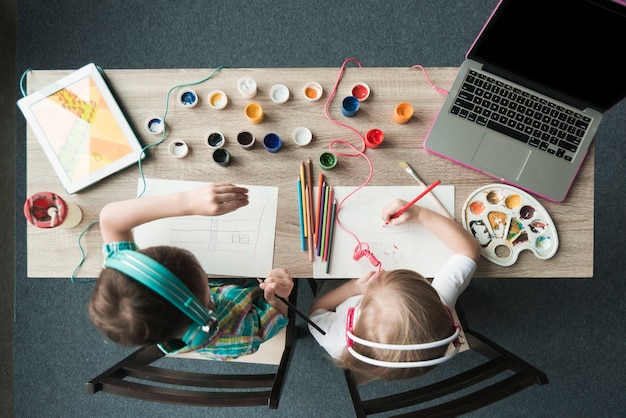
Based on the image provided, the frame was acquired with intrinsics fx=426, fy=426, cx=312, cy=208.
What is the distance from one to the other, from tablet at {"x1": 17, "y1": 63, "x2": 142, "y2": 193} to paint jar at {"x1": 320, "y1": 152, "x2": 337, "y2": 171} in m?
0.44

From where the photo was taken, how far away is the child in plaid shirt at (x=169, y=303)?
2.39 ft

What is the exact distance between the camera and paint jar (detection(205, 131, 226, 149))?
1.02m

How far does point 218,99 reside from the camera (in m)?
1.04

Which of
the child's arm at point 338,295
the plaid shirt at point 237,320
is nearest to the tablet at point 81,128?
the plaid shirt at point 237,320

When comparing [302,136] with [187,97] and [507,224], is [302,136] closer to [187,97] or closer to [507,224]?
[187,97]

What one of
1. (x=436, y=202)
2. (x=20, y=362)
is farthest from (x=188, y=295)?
(x=20, y=362)

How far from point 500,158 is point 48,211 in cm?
105

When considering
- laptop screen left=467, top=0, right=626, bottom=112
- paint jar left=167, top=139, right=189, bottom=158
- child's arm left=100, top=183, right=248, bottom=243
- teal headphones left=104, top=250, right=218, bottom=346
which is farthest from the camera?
paint jar left=167, top=139, right=189, bottom=158

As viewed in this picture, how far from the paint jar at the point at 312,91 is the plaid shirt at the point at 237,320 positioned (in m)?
0.49

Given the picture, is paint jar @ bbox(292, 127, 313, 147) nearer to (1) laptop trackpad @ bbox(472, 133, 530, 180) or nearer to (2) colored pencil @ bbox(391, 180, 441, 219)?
(2) colored pencil @ bbox(391, 180, 441, 219)

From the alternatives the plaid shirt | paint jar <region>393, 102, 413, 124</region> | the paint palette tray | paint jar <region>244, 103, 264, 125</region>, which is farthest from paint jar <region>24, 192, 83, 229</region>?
the paint palette tray

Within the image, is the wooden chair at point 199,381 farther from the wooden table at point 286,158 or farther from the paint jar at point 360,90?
the paint jar at point 360,90

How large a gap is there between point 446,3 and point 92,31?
4.67ft

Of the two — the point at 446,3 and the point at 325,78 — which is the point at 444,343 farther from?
the point at 446,3
